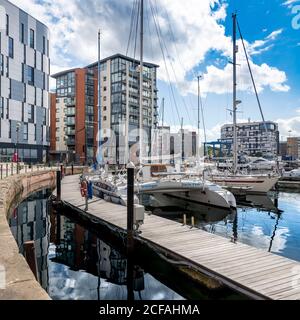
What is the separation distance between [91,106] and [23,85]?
1932cm

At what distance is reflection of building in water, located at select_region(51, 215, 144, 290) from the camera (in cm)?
998

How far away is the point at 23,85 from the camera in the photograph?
2341 inches

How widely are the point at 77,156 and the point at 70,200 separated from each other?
56171 mm

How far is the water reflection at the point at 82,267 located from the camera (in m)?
8.55

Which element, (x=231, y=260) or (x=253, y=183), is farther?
(x=253, y=183)

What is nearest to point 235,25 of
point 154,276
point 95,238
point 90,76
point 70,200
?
point 70,200

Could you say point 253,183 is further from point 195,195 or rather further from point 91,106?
point 91,106

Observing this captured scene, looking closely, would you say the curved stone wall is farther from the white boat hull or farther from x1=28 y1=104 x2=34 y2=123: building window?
x1=28 y1=104 x2=34 y2=123: building window

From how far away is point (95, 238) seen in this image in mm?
13820

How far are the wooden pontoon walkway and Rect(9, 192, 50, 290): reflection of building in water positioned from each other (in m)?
3.28

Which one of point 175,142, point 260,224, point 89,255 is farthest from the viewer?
point 175,142

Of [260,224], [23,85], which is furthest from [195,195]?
[23,85]

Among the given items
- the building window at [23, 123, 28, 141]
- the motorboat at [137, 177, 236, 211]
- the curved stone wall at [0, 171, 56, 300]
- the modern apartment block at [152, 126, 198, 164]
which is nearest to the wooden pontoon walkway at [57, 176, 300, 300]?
the curved stone wall at [0, 171, 56, 300]

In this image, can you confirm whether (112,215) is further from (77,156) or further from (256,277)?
(77,156)
